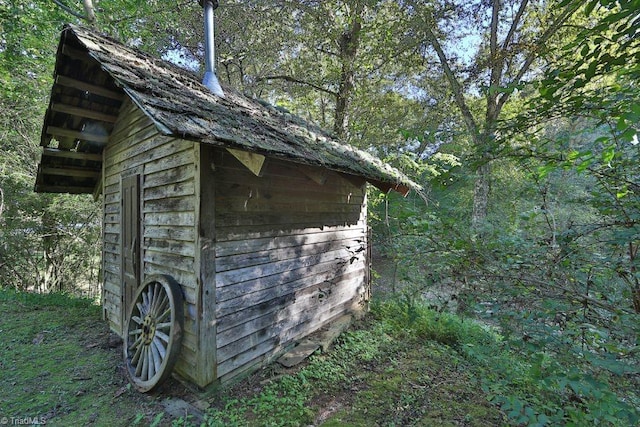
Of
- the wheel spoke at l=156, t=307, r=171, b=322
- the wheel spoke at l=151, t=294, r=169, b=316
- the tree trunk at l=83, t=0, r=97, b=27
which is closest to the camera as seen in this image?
the wheel spoke at l=156, t=307, r=171, b=322

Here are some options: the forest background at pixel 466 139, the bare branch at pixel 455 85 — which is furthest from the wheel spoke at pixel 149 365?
the bare branch at pixel 455 85

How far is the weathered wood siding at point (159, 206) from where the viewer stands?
130 inches

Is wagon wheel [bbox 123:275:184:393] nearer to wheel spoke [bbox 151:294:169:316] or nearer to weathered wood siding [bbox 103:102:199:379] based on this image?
wheel spoke [bbox 151:294:169:316]

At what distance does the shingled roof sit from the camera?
2.73 metres

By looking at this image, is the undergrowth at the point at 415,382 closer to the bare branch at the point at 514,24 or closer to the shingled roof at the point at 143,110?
the shingled roof at the point at 143,110

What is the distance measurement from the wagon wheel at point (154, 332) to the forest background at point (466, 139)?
251 cm

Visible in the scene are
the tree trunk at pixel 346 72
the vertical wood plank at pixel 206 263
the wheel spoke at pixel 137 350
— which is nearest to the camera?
the vertical wood plank at pixel 206 263

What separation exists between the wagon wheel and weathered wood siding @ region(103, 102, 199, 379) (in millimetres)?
126

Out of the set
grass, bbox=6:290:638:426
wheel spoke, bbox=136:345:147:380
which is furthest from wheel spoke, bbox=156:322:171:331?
grass, bbox=6:290:638:426

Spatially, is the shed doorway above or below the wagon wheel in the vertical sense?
above

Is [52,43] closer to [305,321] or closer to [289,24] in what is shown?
[289,24]

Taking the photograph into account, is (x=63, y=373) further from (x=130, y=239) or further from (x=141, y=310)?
(x=130, y=239)

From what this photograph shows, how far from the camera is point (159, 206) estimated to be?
3820 millimetres

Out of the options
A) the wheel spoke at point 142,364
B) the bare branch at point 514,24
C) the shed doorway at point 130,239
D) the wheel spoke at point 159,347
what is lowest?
the wheel spoke at point 142,364
